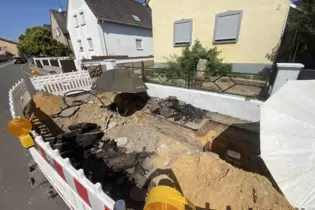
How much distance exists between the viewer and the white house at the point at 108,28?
15.0m

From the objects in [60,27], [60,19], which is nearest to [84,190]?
[60,27]

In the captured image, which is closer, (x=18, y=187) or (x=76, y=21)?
(x=18, y=187)

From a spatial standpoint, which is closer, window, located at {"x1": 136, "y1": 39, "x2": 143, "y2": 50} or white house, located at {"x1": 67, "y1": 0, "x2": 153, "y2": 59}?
white house, located at {"x1": 67, "y1": 0, "x2": 153, "y2": 59}

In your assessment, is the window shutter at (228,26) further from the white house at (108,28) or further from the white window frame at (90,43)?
the white window frame at (90,43)

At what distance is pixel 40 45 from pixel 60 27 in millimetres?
4662

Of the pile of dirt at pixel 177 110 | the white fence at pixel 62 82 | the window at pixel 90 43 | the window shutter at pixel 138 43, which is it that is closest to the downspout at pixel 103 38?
the window at pixel 90 43

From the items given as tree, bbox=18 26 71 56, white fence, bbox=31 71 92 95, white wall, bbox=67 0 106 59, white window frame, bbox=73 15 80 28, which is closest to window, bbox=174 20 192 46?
white fence, bbox=31 71 92 95

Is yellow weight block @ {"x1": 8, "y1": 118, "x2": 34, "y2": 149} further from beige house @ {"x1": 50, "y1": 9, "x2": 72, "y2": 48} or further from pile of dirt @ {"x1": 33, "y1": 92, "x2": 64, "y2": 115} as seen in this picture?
beige house @ {"x1": 50, "y1": 9, "x2": 72, "y2": 48}

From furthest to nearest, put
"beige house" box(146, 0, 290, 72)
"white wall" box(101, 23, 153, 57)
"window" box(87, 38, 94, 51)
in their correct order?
1. "window" box(87, 38, 94, 51)
2. "white wall" box(101, 23, 153, 57)
3. "beige house" box(146, 0, 290, 72)

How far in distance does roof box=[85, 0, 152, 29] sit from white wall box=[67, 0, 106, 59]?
0.83 m

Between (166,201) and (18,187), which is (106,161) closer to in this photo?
(18,187)

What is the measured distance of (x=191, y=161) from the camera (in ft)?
10.6

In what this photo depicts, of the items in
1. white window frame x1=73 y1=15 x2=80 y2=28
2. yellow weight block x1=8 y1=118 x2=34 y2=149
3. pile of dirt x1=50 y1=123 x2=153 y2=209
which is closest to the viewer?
yellow weight block x1=8 y1=118 x2=34 y2=149

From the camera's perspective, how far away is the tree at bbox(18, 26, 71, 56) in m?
24.4
